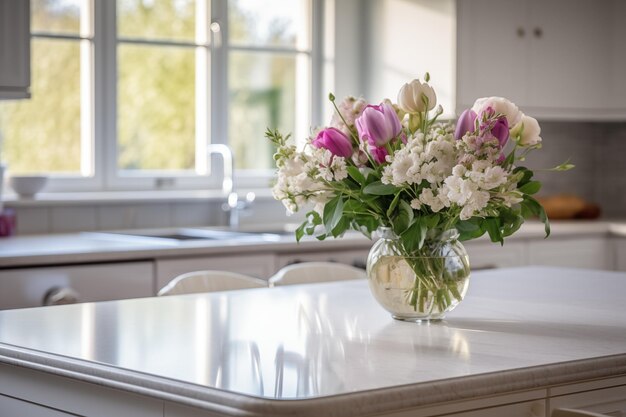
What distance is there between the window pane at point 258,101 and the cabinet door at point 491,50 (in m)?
0.85

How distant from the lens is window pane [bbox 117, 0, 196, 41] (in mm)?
4449

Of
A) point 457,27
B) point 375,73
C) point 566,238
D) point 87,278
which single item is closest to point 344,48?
point 375,73

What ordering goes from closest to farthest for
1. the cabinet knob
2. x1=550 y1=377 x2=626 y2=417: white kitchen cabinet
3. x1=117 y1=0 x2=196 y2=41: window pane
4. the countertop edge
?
1. the countertop edge
2. x1=550 y1=377 x2=626 y2=417: white kitchen cabinet
3. the cabinet knob
4. x1=117 y1=0 x2=196 y2=41: window pane

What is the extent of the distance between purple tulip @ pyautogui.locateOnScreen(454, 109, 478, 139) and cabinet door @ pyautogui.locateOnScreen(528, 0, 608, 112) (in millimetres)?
3149

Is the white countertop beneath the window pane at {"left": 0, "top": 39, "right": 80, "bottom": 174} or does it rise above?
beneath

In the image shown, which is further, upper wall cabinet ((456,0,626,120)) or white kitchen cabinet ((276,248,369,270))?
upper wall cabinet ((456,0,626,120))

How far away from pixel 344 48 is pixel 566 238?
142 centimetres

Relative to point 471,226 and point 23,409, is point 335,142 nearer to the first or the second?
point 471,226

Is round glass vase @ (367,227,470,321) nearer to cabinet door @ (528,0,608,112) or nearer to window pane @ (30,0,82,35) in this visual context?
window pane @ (30,0,82,35)

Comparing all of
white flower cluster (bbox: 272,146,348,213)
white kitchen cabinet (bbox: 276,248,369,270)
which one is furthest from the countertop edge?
white kitchen cabinet (bbox: 276,248,369,270)

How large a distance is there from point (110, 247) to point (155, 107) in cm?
125

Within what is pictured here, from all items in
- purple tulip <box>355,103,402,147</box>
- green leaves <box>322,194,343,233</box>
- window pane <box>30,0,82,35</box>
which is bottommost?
green leaves <box>322,194,343,233</box>

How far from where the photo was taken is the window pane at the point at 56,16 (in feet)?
13.9

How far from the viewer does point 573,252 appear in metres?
4.56
